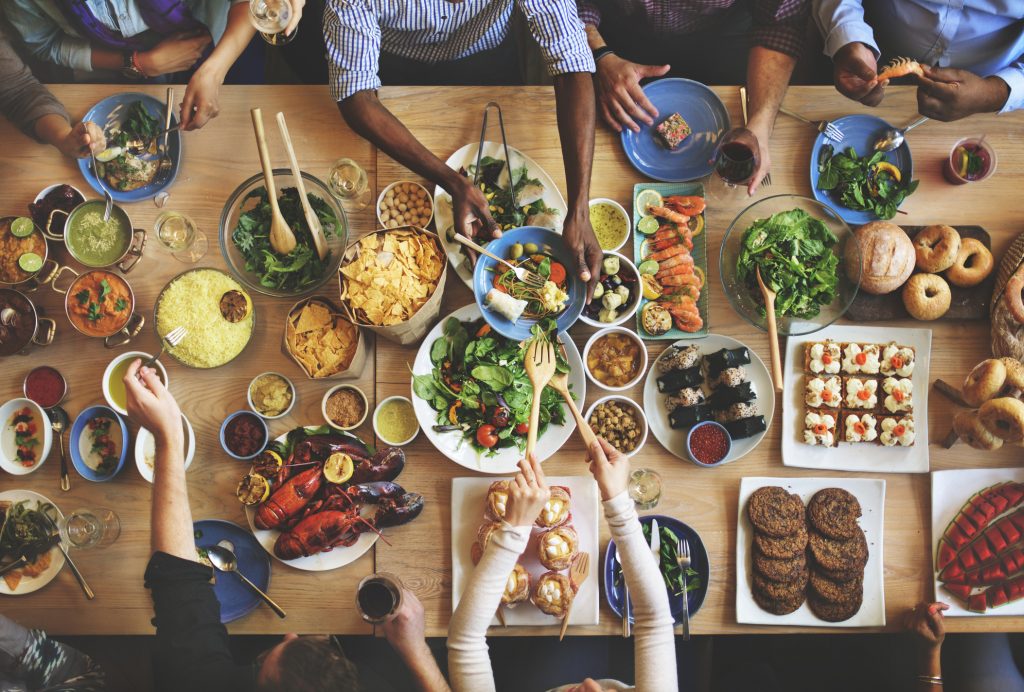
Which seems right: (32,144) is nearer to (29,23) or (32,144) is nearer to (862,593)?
(29,23)

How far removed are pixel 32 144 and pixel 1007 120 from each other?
3.85 meters

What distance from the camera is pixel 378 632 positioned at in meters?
2.13

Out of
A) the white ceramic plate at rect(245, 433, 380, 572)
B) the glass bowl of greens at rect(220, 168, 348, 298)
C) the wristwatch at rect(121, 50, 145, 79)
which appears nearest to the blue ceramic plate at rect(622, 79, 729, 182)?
the glass bowl of greens at rect(220, 168, 348, 298)

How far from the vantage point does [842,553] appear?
2.19 m

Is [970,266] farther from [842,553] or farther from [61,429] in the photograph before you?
[61,429]

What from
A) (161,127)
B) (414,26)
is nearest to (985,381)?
(414,26)

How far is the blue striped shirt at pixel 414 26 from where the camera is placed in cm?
213

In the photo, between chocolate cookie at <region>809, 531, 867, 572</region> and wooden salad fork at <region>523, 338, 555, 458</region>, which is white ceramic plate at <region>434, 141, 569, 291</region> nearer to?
wooden salad fork at <region>523, 338, 555, 458</region>

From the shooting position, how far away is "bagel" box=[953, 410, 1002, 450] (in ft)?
6.72

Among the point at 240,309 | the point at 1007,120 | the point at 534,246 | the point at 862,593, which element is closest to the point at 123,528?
the point at 240,309

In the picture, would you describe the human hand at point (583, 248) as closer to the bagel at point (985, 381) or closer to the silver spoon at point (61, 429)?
the bagel at point (985, 381)

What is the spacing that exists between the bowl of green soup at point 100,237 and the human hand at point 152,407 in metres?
0.58

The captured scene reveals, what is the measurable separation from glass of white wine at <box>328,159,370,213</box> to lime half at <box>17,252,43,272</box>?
1127mm

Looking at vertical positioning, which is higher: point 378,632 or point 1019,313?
point 1019,313
